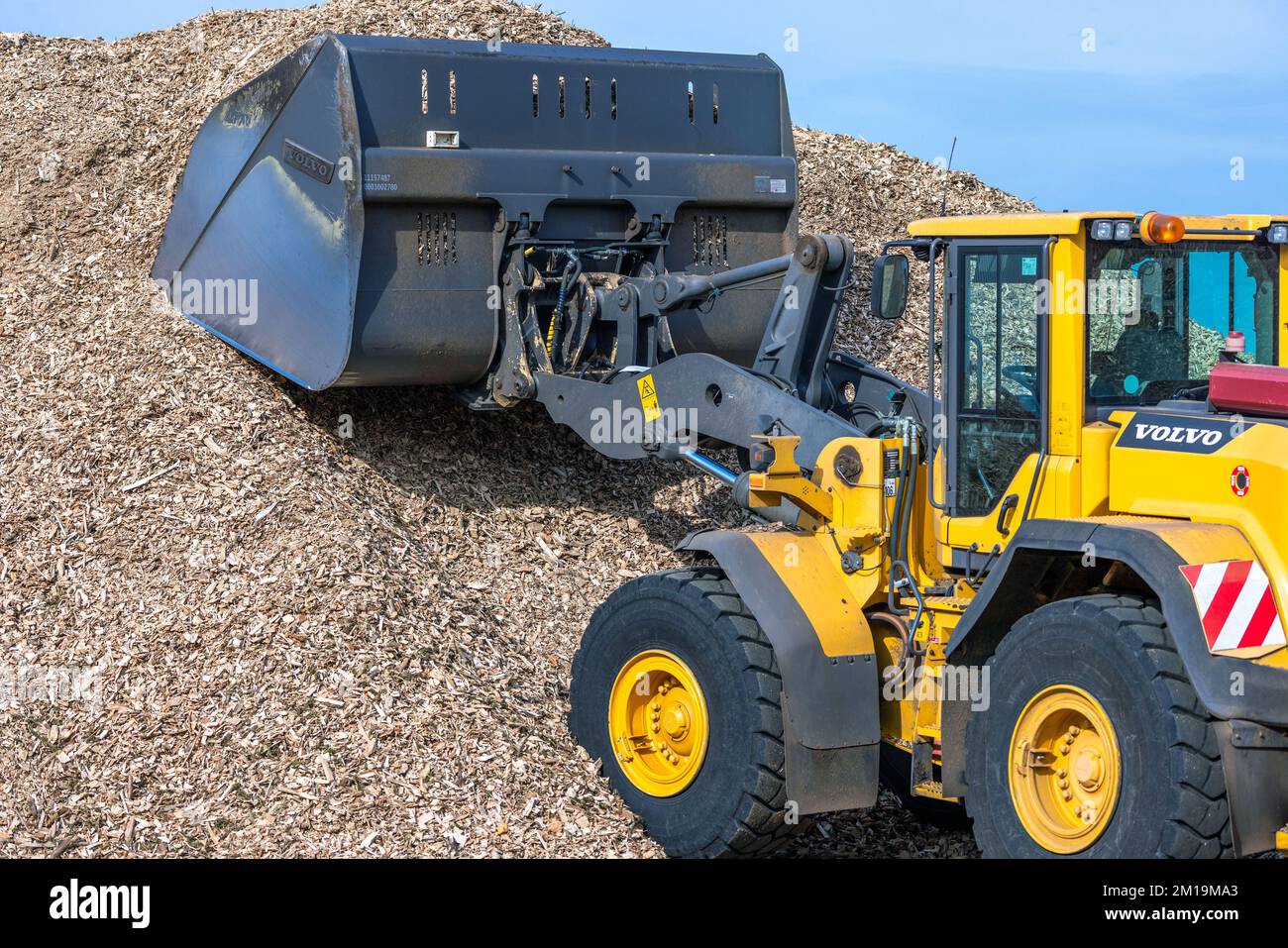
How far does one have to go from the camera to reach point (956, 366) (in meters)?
6.61

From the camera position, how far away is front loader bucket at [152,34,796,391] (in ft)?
30.6

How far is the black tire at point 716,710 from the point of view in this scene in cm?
689

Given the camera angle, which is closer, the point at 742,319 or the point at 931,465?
the point at 931,465

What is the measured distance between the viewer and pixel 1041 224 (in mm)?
6207

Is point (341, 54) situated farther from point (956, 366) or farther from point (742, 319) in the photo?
point (956, 366)

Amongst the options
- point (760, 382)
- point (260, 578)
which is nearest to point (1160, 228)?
point (760, 382)

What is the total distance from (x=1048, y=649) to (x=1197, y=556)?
621 millimetres

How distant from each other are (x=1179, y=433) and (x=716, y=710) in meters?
2.27

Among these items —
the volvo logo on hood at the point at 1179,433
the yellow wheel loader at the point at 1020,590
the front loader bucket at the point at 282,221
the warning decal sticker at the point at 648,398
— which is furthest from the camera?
the front loader bucket at the point at 282,221

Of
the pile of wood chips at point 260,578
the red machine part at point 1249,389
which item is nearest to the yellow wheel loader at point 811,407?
the red machine part at point 1249,389

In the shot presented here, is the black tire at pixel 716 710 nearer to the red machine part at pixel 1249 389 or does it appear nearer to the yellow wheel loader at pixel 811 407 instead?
the yellow wheel loader at pixel 811 407

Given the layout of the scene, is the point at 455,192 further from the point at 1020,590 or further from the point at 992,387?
the point at 1020,590

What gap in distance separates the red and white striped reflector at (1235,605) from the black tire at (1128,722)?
0.55ft
